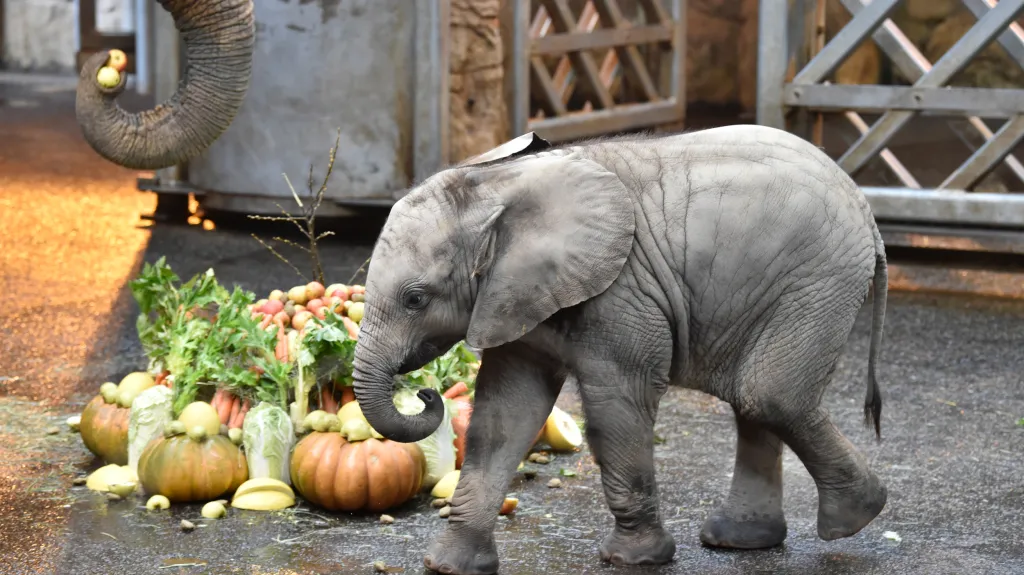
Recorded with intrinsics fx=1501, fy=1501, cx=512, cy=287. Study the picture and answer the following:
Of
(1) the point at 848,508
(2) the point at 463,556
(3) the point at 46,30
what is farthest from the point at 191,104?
(3) the point at 46,30

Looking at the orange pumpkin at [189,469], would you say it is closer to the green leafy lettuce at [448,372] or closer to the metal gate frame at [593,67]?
the green leafy lettuce at [448,372]

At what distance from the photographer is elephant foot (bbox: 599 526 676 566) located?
5152 millimetres

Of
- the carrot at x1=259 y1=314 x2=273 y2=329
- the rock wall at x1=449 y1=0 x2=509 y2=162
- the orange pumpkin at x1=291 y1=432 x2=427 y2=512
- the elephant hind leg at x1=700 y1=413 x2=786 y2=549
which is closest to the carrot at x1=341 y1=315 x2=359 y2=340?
the carrot at x1=259 y1=314 x2=273 y2=329

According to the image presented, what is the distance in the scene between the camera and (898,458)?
21.5ft

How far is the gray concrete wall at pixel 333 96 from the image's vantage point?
11.0 meters

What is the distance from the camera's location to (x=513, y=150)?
505 cm

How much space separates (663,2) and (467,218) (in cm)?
1008

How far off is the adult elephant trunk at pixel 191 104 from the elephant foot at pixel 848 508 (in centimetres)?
304

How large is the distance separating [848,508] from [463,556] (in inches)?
53.3

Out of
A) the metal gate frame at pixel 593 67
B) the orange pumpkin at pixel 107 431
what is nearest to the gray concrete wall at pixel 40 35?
the metal gate frame at pixel 593 67

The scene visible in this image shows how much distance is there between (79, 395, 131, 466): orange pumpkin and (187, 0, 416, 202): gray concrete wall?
5.10 meters

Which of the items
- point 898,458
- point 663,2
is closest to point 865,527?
point 898,458

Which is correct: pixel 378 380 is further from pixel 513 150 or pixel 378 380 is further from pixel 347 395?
pixel 347 395

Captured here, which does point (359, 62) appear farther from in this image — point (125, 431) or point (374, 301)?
point (374, 301)
